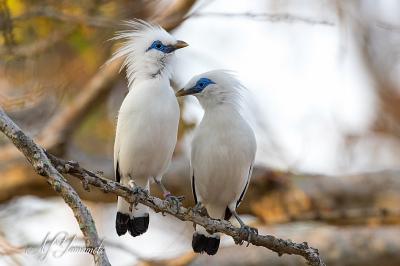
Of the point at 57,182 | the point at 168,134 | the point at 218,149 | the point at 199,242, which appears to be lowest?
the point at 199,242

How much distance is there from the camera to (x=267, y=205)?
864cm

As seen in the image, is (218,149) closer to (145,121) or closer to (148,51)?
(145,121)

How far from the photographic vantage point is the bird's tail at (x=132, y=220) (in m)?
5.85

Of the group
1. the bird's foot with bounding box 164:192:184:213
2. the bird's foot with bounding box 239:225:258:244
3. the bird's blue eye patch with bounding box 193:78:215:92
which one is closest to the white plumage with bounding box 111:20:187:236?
the bird's foot with bounding box 164:192:184:213

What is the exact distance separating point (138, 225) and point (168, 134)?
0.77 m

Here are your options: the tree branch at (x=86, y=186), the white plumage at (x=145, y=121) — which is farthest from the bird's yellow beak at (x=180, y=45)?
the tree branch at (x=86, y=186)

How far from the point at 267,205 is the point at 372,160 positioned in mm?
3698

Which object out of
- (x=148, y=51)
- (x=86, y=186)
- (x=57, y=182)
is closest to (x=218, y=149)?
(x=148, y=51)

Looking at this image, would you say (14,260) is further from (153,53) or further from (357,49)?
(357,49)

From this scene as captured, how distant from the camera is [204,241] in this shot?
6.36 m

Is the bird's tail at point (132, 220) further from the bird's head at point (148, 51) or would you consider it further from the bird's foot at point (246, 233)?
the bird's head at point (148, 51)

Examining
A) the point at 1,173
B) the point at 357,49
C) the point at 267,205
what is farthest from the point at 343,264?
the point at 357,49

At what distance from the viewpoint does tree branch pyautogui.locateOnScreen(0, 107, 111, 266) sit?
340 centimetres

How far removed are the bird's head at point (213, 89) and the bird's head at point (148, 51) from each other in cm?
42
